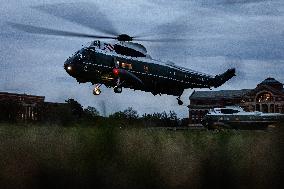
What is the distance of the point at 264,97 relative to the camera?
326ft

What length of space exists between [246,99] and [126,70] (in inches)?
2712

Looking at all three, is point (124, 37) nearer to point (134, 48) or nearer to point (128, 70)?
point (134, 48)

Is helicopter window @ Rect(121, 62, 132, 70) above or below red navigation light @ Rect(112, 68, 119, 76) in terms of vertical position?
above

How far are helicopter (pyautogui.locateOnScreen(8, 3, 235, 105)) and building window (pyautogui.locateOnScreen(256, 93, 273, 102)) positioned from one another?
60.5 metres

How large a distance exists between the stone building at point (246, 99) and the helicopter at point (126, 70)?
178 feet

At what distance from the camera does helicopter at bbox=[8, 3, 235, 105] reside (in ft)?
115

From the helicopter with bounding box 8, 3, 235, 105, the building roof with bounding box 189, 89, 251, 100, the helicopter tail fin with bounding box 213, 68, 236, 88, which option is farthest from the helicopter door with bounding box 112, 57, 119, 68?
the building roof with bounding box 189, 89, 251, 100

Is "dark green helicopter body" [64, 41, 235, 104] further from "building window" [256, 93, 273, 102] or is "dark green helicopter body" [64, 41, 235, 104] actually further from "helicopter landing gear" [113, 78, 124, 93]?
"building window" [256, 93, 273, 102]

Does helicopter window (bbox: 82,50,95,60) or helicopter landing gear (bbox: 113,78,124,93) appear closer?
helicopter window (bbox: 82,50,95,60)

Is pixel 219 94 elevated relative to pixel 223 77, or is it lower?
elevated

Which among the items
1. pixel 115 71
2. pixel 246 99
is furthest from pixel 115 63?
pixel 246 99

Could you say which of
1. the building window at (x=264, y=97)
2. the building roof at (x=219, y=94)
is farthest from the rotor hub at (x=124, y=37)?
the building roof at (x=219, y=94)

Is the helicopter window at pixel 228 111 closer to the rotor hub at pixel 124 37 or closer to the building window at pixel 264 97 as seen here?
the rotor hub at pixel 124 37

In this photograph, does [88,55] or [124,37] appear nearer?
[88,55]
